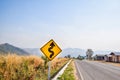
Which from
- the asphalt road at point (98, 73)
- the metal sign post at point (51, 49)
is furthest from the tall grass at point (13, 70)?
the asphalt road at point (98, 73)

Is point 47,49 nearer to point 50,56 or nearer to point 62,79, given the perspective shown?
point 50,56

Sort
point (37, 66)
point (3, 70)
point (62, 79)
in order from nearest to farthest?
point (3, 70), point (62, 79), point (37, 66)

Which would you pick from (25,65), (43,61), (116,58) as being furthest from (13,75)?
(116,58)

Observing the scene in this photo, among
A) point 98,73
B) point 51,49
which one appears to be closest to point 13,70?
point 51,49

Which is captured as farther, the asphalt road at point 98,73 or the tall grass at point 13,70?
the asphalt road at point 98,73

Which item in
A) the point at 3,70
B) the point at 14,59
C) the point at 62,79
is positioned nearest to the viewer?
the point at 3,70

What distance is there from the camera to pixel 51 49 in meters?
13.1

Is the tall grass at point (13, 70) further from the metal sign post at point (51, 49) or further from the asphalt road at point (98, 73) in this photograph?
the asphalt road at point (98, 73)

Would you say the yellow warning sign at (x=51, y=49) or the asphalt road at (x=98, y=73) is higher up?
the yellow warning sign at (x=51, y=49)

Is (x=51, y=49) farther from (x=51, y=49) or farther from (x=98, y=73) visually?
(x=98, y=73)

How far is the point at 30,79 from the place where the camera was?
13.2 metres

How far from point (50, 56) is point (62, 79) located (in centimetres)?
373

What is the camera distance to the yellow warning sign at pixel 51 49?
42.4 ft

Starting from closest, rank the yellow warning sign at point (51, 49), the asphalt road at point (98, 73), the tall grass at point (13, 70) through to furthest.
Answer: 1. the tall grass at point (13, 70)
2. the yellow warning sign at point (51, 49)
3. the asphalt road at point (98, 73)
